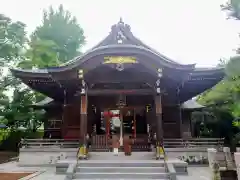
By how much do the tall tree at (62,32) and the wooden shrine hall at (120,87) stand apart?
13.0 m

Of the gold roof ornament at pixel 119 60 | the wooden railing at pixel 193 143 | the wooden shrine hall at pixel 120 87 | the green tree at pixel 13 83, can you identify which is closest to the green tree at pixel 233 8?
the wooden shrine hall at pixel 120 87

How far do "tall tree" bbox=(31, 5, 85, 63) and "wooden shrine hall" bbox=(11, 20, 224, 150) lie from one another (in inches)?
513

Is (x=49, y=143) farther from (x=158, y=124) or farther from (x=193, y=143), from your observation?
(x=193, y=143)

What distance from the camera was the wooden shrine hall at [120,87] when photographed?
10.4 metres

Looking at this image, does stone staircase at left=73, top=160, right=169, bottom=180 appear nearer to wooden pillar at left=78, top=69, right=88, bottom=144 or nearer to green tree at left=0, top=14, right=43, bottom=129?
wooden pillar at left=78, top=69, right=88, bottom=144

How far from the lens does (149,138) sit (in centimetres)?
1274

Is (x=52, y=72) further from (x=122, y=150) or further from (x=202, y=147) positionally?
(x=202, y=147)

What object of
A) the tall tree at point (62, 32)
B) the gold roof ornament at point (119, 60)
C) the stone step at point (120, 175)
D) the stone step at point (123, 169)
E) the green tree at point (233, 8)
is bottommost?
the stone step at point (120, 175)

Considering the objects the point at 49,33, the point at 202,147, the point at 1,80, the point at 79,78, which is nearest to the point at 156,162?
the point at 202,147

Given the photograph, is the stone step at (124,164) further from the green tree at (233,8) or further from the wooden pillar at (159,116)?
the green tree at (233,8)

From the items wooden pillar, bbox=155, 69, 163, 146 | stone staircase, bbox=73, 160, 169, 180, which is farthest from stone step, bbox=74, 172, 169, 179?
wooden pillar, bbox=155, 69, 163, 146

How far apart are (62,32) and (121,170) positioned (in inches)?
904

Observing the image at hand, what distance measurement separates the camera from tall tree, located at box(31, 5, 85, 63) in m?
27.0

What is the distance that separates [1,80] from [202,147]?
17.1 meters
